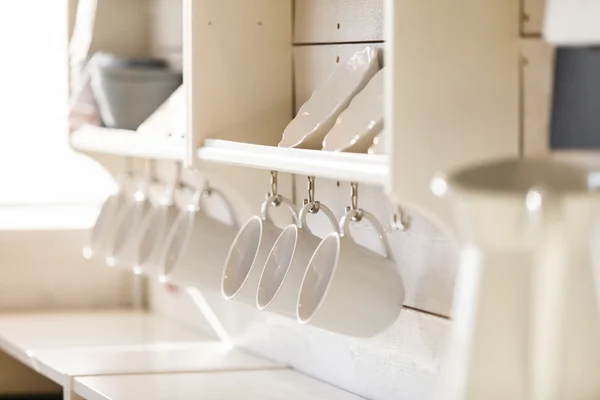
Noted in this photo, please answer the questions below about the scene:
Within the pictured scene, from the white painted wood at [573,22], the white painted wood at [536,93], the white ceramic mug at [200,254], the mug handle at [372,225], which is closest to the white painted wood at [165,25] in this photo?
the white ceramic mug at [200,254]

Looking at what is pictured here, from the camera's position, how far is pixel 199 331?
7.86ft

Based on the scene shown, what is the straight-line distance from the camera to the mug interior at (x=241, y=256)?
5.80ft

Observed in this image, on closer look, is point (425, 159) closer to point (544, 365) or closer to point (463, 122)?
point (463, 122)

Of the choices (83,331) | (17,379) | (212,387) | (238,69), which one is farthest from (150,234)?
(17,379)

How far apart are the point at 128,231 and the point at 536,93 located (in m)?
1.27

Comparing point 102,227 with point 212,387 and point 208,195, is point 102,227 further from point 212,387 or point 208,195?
point 212,387

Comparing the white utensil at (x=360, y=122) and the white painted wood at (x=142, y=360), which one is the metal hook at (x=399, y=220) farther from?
the white painted wood at (x=142, y=360)

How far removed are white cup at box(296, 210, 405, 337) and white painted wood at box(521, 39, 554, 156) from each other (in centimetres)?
34

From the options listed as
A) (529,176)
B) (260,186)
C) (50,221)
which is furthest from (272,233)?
(50,221)

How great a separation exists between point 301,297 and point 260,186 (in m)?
0.39

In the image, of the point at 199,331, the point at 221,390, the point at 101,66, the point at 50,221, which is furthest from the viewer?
the point at 50,221

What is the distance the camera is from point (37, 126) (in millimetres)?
2736

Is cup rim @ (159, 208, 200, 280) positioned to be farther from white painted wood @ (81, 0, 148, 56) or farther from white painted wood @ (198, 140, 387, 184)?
white painted wood @ (81, 0, 148, 56)

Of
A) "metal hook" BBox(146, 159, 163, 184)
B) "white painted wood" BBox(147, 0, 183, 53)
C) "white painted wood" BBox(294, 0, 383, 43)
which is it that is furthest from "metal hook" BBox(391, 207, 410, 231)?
"metal hook" BBox(146, 159, 163, 184)
